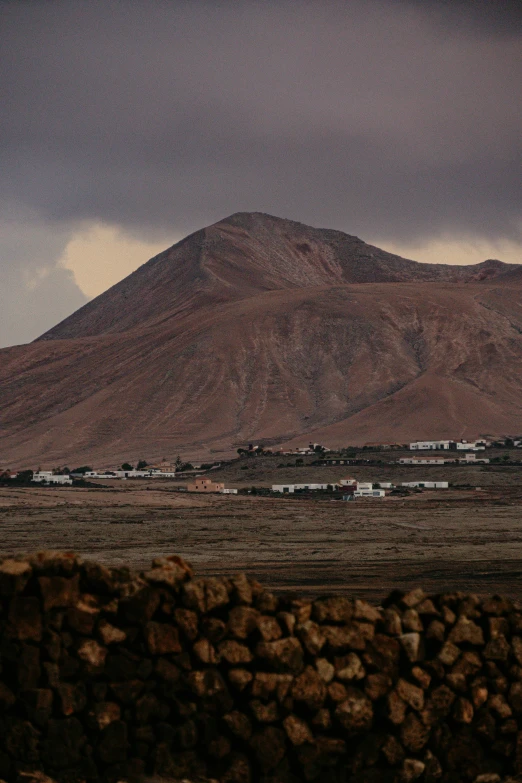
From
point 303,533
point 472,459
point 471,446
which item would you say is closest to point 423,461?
point 472,459

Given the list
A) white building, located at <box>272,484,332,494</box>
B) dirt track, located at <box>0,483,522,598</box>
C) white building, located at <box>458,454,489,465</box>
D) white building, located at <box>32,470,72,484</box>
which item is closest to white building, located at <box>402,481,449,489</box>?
white building, located at <box>272,484,332,494</box>

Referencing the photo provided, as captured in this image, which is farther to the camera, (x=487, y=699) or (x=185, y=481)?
(x=185, y=481)

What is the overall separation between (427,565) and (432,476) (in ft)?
259

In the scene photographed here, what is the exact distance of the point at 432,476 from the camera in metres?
119

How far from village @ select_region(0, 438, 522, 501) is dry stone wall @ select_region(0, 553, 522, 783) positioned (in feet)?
277

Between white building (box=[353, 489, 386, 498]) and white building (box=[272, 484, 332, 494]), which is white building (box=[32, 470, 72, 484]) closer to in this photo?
white building (box=[272, 484, 332, 494])

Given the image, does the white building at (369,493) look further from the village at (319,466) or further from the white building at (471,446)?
the white building at (471,446)

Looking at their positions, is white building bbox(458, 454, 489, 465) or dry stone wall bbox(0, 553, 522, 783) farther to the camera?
white building bbox(458, 454, 489, 465)

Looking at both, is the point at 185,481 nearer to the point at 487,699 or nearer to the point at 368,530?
the point at 368,530

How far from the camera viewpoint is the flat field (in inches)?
1438

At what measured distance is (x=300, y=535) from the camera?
58.5 m

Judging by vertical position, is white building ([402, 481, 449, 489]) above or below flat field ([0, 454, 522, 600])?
above

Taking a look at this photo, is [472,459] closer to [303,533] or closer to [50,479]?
[50,479]

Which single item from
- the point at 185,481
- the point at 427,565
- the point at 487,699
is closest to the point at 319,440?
the point at 185,481
